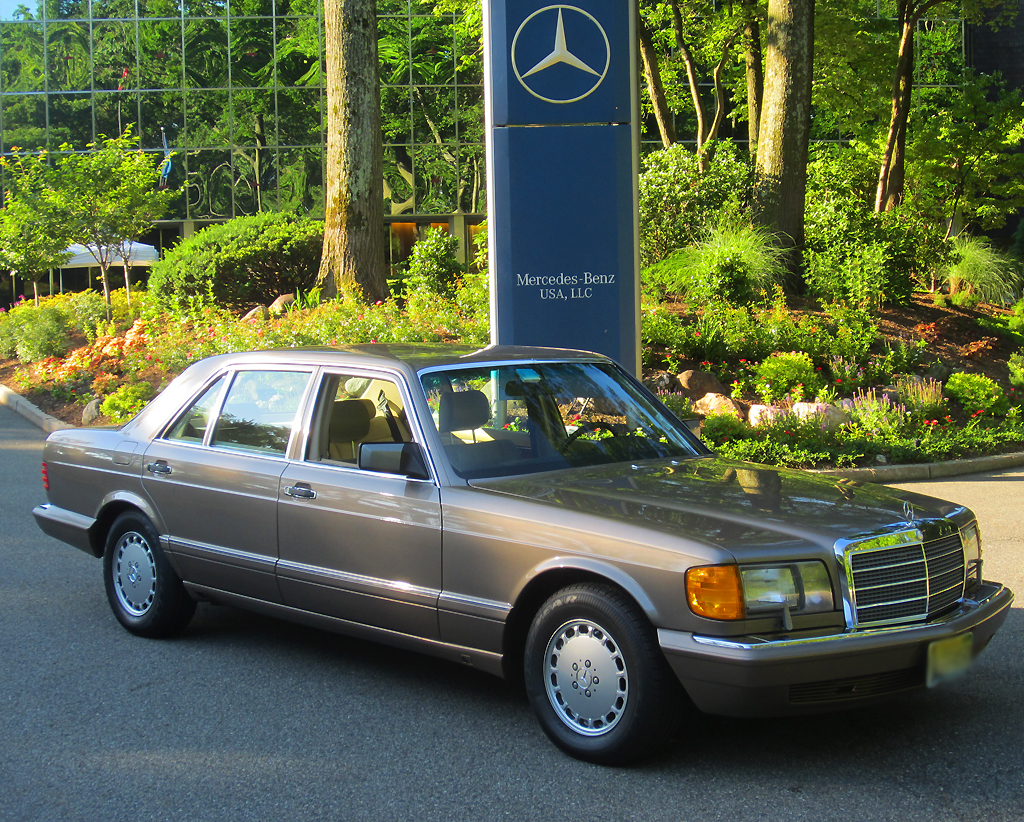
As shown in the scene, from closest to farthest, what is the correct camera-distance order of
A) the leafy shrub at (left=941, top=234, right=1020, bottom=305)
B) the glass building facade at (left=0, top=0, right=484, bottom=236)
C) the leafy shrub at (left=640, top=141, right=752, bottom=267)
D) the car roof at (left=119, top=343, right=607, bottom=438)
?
the car roof at (left=119, top=343, right=607, bottom=438) → the leafy shrub at (left=640, top=141, right=752, bottom=267) → the leafy shrub at (left=941, top=234, right=1020, bottom=305) → the glass building facade at (left=0, top=0, right=484, bottom=236)

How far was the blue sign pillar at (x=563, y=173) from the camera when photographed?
32.5 feet

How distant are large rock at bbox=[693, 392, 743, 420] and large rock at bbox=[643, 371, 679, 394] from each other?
1.30 ft

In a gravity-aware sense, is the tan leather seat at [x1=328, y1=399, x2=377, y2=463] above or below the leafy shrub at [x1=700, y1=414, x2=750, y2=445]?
above

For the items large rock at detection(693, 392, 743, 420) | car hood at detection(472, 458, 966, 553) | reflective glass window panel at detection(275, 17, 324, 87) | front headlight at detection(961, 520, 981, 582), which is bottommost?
large rock at detection(693, 392, 743, 420)

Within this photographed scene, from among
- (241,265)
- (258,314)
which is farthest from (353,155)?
(241,265)

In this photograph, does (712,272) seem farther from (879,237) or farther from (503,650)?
(503,650)

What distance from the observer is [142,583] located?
5.64 metres

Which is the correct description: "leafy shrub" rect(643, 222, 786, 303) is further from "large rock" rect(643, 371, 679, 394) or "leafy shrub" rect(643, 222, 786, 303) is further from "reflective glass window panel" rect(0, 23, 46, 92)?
"reflective glass window panel" rect(0, 23, 46, 92)

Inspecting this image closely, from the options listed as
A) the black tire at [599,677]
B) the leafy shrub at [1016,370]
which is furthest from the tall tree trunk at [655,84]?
the black tire at [599,677]

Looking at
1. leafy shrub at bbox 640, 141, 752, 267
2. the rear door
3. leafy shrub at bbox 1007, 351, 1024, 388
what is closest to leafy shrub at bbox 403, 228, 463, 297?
leafy shrub at bbox 640, 141, 752, 267

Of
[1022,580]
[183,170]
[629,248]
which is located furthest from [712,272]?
[183,170]

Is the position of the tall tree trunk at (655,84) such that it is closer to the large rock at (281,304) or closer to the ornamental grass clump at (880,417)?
the large rock at (281,304)

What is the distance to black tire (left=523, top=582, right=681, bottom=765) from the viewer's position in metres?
3.62

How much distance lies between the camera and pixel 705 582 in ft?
11.6
